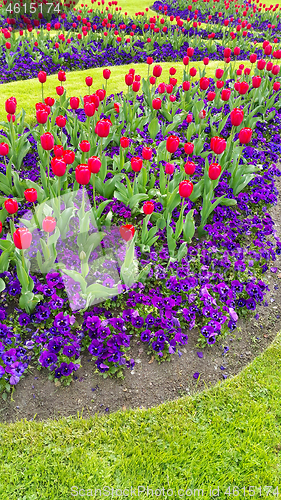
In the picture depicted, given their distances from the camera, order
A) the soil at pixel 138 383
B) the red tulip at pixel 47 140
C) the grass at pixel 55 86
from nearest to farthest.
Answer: the soil at pixel 138 383 → the red tulip at pixel 47 140 → the grass at pixel 55 86

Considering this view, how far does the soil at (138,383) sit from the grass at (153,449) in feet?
0.25

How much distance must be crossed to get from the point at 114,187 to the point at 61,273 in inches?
48.5

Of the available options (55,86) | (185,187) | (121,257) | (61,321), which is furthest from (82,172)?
(55,86)

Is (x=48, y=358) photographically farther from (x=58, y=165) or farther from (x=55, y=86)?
(x=55, y=86)

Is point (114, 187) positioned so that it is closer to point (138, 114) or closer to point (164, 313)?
point (164, 313)

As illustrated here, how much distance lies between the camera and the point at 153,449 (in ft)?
7.83

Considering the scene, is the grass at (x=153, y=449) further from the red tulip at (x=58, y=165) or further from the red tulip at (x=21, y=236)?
the red tulip at (x=58, y=165)

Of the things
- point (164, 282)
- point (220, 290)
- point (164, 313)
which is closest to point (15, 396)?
point (164, 313)

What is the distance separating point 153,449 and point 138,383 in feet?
1.56

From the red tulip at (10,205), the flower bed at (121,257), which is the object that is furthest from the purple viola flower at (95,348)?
the red tulip at (10,205)

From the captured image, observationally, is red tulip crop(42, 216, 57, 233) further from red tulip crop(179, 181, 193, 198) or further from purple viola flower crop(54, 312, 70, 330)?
red tulip crop(179, 181, 193, 198)

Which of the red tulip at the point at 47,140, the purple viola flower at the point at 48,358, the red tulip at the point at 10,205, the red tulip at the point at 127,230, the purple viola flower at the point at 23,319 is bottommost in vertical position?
the purple viola flower at the point at 48,358

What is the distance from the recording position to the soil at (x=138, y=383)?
8.38ft

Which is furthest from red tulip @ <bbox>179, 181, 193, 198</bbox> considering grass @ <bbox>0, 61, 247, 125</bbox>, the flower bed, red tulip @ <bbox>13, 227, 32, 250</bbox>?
grass @ <bbox>0, 61, 247, 125</bbox>
